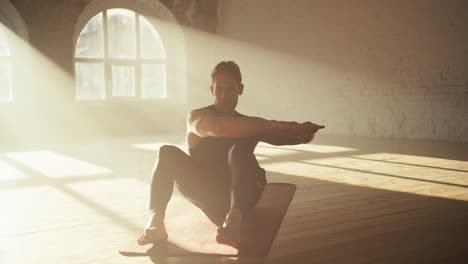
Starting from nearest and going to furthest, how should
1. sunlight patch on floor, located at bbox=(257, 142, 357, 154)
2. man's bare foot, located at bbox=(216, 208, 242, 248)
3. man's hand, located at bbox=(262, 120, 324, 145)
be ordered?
man's bare foot, located at bbox=(216, 208, 242, 248) < man's hand, located at bbox=(262, 120, 324, 145) < sunlight patch on floor, located at bbox=(257, 142, 357, 154)

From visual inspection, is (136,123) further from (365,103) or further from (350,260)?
(350,260)

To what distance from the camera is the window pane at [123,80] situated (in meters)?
9.90

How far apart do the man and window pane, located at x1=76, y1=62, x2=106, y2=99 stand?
7.61 m

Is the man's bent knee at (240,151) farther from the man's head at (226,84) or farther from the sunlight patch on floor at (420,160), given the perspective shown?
the sunlight patch on floor at (420,160)

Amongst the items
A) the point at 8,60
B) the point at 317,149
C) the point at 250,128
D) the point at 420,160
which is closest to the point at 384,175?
the point at 420,160

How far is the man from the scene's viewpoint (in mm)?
2201

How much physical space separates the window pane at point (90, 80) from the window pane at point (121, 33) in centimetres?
42

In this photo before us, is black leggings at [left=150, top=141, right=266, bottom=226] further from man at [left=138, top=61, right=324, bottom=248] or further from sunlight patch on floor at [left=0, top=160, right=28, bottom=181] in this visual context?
sunlight patch on floor at [left=0, top=160, right=28, bottom=181]

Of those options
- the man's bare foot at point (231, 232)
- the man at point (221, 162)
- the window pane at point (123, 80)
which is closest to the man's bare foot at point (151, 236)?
the man at point (221, 162)

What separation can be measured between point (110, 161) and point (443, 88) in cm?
474

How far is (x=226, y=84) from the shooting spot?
237cm

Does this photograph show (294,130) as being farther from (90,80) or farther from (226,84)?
(90,80)

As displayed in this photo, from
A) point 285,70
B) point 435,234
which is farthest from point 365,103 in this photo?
point 435,234

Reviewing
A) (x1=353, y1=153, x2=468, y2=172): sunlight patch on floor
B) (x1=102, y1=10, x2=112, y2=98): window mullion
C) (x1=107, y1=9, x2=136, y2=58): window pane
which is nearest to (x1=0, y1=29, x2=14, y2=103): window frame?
(x1=102, y1=10, x2=112, y2=98): window mullion
